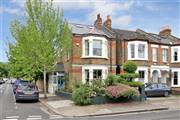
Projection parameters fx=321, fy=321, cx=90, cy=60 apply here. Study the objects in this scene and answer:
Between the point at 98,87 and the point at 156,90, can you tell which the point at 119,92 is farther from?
the point at 156,90

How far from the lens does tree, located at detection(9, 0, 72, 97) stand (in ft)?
87.0

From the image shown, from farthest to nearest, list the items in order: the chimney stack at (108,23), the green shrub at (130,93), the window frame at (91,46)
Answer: the chimney stack at (108,23)
the window frame at (91,46)
the green shrub at (130,93)

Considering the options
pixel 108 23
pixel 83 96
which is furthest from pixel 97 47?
pixel 83 96

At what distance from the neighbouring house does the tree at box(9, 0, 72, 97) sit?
3.87 metres

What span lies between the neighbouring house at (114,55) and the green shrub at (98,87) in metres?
6.85

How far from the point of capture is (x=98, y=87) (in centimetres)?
2341

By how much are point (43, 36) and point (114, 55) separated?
9866mm

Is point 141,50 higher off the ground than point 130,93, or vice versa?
point 141,50

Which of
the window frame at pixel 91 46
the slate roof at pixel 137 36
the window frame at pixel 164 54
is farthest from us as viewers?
the window frame at pixel 164 54

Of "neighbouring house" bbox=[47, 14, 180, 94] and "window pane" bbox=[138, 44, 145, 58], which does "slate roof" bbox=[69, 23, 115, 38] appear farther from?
"window pane" bbox=[138, 44, 145, 58]

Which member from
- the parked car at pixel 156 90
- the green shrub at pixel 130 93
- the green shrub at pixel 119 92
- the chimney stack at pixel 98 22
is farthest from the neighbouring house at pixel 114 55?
the green shrub at pixel 130 93

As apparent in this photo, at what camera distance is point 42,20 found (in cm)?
2706

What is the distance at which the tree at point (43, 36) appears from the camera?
2652 centimetres

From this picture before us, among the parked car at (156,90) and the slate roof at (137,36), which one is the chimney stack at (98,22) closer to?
the slate roof at (137,36)
